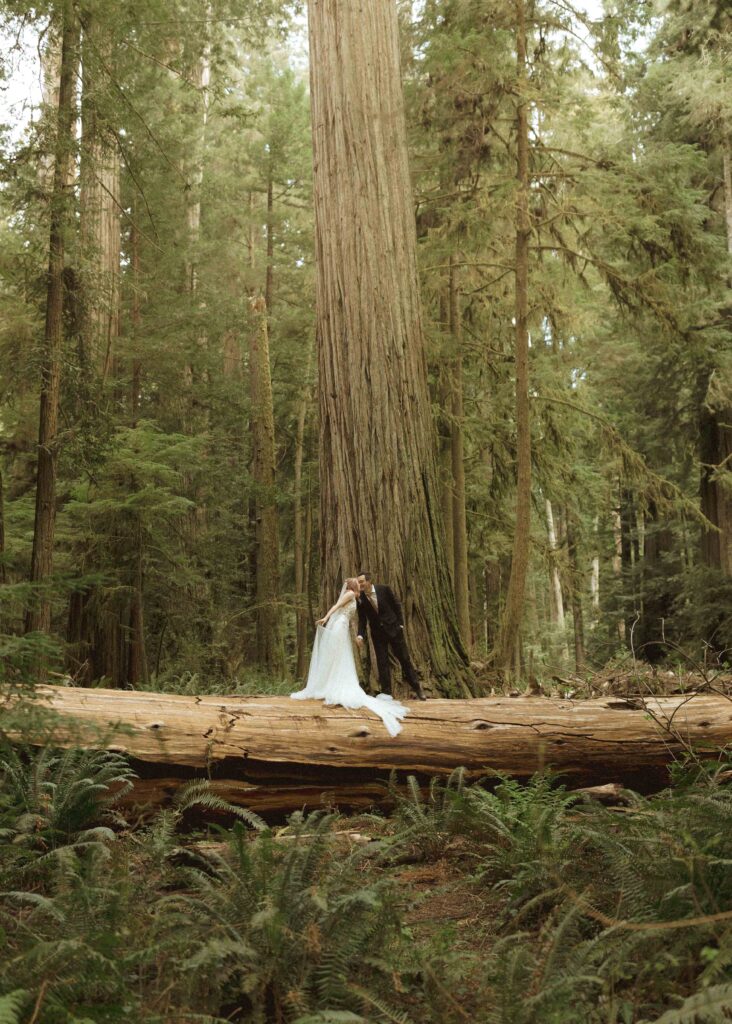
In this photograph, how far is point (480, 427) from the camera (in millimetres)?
14000

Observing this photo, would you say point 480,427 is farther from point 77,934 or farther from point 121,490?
point 77,934

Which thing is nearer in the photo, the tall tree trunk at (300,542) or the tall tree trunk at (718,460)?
the tall tree trunk at (718,460)

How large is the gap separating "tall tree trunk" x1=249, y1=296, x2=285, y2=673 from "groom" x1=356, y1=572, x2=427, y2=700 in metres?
9.30

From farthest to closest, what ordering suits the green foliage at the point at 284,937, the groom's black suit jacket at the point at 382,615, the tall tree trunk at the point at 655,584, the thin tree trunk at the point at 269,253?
1. the thin tree trunk at the point at 269,253
2. the tall tree trunk at the point at 655,584
3. the groom's black suit jacket at the point at 382,615
4. the green foliage at the point at 284,937

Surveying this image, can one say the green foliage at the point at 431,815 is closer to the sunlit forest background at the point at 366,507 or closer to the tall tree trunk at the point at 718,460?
the sunlit forest background at the point at 366,507

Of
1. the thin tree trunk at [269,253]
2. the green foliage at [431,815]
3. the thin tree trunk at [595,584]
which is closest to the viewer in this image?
the green foliage at [431,815]

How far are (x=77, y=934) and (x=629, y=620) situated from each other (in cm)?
1842

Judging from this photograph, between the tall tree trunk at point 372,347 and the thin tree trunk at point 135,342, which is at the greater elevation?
the thin tree trunk at point 135,342

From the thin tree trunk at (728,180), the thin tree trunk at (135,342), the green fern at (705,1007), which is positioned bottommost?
the green fern at (705,1007)

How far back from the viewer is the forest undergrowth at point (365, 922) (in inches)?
112

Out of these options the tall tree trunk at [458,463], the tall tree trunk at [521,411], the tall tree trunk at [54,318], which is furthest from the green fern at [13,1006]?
the tall tree trunk at [458,463]

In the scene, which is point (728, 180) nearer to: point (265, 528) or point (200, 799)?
point (265, 528)

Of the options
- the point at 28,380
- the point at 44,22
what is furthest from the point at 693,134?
the point at 28,380

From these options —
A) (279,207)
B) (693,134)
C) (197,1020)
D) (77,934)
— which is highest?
(279,207)
